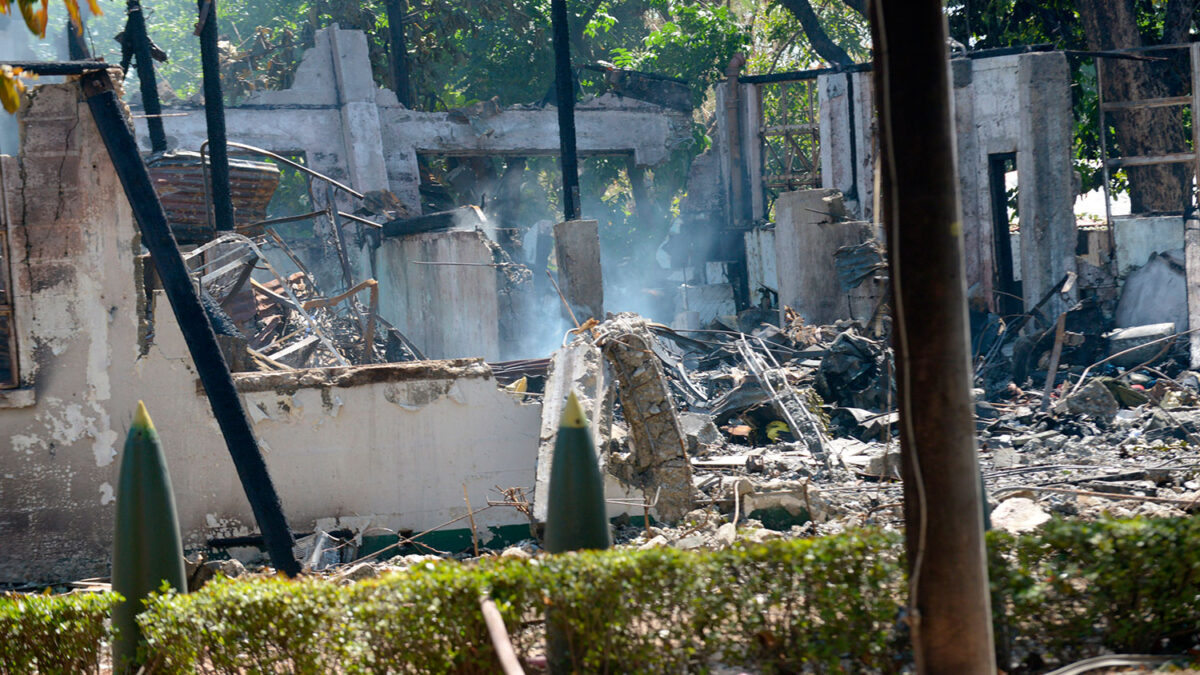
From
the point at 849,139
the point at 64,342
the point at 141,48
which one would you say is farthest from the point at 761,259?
the point at 64,342

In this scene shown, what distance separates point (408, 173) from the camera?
1945 cm

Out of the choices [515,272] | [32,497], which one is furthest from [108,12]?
[32,497]

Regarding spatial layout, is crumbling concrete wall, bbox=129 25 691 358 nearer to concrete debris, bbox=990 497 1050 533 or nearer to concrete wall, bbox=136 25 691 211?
concrete wall, bbox=136 25 691 211

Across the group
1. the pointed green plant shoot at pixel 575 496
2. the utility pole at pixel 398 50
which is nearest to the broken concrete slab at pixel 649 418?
the pointed green plant shoot at pixel 575 496

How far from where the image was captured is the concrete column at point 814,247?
14.8m

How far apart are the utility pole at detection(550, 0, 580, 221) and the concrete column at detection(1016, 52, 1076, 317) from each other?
6163mm

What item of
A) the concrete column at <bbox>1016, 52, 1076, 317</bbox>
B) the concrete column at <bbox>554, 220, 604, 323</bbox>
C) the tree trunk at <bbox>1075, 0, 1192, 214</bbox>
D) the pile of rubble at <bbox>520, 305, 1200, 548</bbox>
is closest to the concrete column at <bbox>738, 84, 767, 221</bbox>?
the concrete column at <bbox>1016, 52, 1076, 317</bbox>

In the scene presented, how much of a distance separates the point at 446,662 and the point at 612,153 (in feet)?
58.5

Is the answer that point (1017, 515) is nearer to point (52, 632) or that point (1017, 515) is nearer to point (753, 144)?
point (52, 632)

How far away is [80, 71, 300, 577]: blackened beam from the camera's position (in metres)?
6.37

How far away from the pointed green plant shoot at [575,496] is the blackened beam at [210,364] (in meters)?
2.74

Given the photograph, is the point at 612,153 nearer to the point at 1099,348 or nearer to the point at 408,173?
the point at 408,173

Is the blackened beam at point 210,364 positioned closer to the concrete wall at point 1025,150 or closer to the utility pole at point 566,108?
the utility pole at point 566,108

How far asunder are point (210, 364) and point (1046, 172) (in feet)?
38.3
